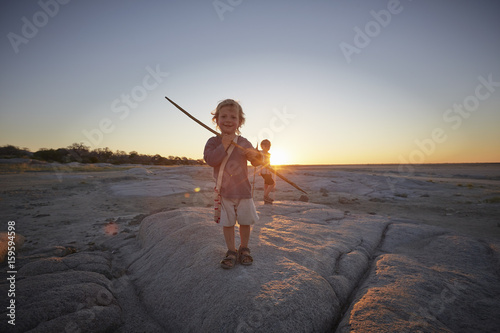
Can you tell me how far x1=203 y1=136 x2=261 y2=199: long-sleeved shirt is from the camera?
2668mm

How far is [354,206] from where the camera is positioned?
8.71m

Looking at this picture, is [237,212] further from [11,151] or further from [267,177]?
[11,151]

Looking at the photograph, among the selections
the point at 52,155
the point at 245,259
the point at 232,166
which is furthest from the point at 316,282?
the point at 52,155

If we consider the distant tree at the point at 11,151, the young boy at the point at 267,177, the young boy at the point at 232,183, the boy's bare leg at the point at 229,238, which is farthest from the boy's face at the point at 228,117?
the distant tree at the point at 11,151

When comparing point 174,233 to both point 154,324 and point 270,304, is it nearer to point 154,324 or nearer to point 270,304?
point 154,324

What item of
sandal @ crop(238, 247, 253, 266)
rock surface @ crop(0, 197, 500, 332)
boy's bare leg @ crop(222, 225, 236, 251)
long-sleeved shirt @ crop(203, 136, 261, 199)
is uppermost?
long-sleeved shirt @ crop(203, 136, 261, 199)

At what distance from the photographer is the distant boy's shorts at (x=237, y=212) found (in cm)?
265

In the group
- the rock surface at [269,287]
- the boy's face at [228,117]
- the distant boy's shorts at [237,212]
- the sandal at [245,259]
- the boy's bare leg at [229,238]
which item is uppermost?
the boy's face at [228,117]

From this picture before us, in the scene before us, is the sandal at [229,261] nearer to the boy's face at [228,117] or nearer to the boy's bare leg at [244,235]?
the boy's bare leg at [244,235]


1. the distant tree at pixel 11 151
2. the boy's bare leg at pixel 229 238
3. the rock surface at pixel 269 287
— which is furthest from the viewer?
the distant tree at pixel 11 151

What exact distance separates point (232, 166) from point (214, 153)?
0.29 metres

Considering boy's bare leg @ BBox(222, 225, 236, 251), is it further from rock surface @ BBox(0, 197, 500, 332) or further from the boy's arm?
the boy's arm

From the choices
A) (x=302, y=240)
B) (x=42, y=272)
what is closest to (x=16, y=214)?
(x=42, y=272)

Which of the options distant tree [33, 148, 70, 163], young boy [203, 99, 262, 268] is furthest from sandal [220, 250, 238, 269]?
distant tree [33, 148, 70, 163]
